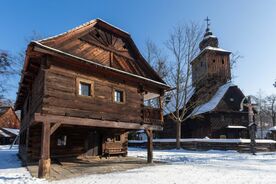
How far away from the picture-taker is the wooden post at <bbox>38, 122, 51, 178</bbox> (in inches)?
428

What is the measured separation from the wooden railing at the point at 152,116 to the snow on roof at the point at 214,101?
61.1 feet

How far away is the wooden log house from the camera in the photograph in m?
12.1

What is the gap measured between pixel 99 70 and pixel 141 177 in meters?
6.08

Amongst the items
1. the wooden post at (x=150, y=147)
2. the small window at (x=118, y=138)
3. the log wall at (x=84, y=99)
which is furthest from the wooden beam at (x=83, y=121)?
the small window at (x=118, y=138)

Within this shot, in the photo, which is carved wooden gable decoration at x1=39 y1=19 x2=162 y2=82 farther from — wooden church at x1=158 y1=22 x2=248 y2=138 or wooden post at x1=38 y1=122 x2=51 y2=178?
wooden church at x1=158 y1=22 x2=248 y2=138

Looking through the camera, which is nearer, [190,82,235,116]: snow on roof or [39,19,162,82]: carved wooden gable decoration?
[39,19,162,82]: carved wooden gable decoration

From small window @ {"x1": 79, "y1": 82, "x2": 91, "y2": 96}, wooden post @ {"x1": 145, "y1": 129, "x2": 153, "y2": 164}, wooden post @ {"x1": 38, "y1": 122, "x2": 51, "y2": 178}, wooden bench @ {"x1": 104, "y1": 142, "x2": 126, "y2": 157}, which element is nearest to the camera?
wooden post @ {"x1": 38, "y1": 122, "x2": 51, "y2": 178}

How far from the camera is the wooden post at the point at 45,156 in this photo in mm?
10875

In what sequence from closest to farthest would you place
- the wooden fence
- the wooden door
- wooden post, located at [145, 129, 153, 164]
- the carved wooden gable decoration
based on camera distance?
the carved wooden gable decoration, wooden post, located at [145, 129, 153, 164], the wooden door, the wooden fence

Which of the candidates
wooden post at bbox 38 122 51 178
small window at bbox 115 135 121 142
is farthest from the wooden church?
wooden post at bbox 38 122 51 178

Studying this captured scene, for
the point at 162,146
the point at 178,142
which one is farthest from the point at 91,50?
the point at 162,146

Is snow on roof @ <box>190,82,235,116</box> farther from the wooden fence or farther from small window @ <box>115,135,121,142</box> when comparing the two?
small window @ <box>115,135,121,142</box>

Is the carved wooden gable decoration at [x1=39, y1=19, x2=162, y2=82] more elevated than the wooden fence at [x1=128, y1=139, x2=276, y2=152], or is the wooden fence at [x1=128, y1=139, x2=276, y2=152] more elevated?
the carved wooden gable decoration at [x1=39, y1=19, x2=162, y2=82]

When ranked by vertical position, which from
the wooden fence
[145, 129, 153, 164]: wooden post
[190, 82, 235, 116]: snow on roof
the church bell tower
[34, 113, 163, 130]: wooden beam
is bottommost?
the wooden fence
